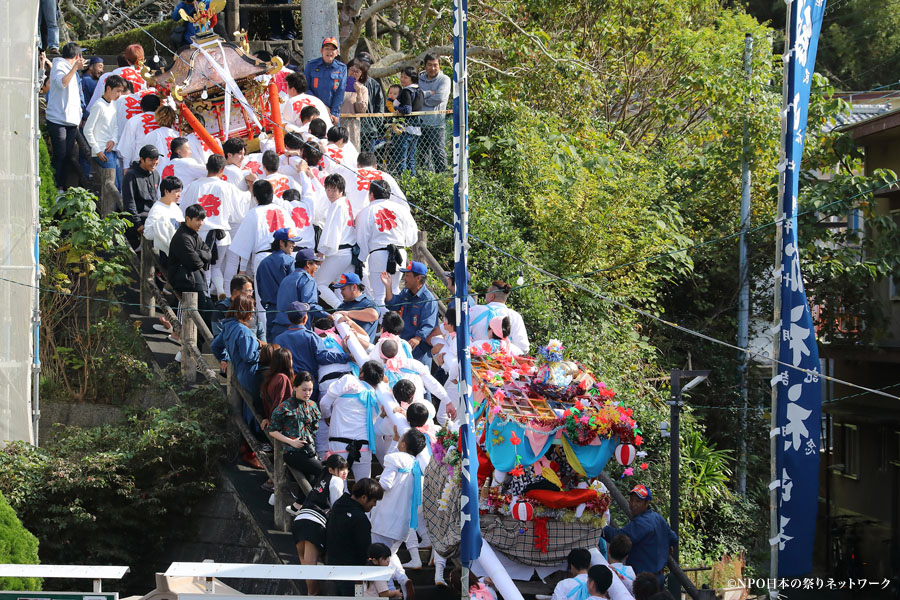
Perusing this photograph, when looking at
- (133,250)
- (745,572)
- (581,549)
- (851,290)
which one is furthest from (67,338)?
(851,290)

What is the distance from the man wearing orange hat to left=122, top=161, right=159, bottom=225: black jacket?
3.17 metres

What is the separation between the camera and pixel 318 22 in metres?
17.5

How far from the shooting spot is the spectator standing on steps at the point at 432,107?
16328 mm

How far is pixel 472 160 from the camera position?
18.1m

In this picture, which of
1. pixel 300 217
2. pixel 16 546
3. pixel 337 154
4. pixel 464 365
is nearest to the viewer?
pixel 464 365

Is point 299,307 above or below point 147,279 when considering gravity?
below

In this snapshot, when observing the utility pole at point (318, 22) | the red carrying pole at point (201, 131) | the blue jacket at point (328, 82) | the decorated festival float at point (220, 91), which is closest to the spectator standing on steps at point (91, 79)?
the decorated festival float at point (220, 91)

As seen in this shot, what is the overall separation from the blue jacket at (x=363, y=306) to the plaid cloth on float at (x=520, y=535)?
6.48 ft

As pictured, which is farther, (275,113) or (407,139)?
(407,139)

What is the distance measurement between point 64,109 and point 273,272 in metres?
4.33

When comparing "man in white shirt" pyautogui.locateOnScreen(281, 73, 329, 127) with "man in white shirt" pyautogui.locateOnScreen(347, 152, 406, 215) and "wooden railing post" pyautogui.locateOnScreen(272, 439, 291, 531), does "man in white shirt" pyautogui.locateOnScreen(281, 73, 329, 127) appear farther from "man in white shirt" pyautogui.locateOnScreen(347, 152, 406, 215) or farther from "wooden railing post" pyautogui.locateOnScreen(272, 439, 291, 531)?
"wooden railing post" pyautogui.locateOnScreen(272, 439, 291, 531)

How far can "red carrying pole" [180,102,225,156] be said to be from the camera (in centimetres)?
1362

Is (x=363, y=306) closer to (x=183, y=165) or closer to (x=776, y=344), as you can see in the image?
(x=183, y=165)

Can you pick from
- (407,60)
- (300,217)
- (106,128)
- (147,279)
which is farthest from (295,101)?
(407,60)
